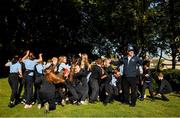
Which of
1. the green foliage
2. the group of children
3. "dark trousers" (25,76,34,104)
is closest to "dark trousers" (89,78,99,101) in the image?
the group of children

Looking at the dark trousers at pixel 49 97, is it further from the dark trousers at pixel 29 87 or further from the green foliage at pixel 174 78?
the green foliage at pixel 174 78

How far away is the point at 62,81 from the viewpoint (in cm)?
1506

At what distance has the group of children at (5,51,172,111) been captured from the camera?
14.7 metres

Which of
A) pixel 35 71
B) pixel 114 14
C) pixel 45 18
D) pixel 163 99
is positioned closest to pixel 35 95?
pixel 35 71

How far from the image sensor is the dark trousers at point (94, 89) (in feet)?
52.5

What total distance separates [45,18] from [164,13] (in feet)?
35.5

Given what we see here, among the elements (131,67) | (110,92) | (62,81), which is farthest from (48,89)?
(131,67)

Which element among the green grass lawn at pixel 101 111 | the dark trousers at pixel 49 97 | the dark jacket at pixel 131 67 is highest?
the dark jacket at pixel 131 67

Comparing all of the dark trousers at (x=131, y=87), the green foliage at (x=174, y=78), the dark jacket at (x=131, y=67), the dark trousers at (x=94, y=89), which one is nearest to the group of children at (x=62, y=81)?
the dark trousers at (x=94, y=89)

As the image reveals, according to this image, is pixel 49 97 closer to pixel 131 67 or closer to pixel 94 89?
pixel 94 89

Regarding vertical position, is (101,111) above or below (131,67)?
below

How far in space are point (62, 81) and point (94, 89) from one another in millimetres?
1666

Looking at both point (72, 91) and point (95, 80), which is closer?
point (72, 91)

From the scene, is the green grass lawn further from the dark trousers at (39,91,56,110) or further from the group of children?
the group of children
